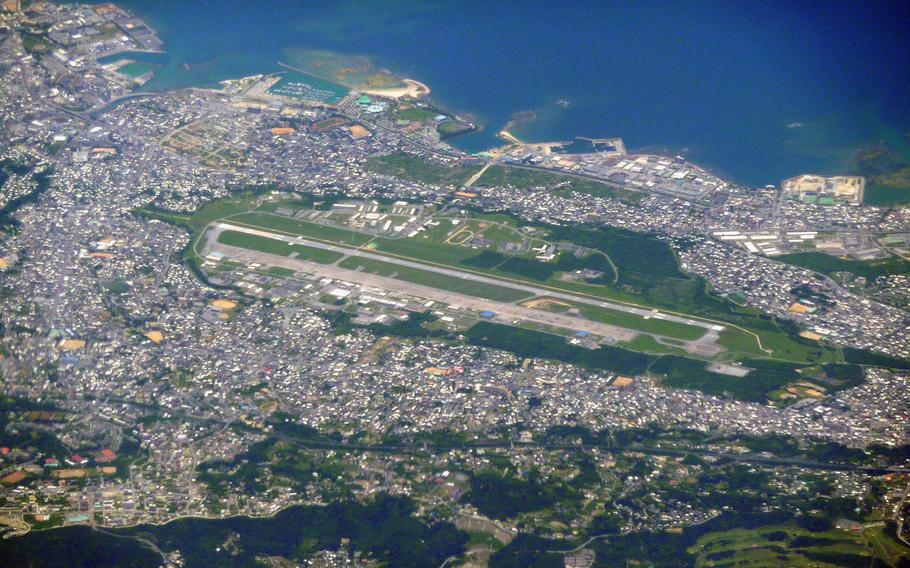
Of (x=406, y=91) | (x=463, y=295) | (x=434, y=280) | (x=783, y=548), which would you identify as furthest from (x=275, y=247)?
(x=783, y=548)

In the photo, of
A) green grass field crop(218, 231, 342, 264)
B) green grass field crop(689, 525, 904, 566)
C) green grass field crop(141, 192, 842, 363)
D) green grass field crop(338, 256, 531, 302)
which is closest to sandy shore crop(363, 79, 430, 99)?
green grass field crop(141, 192, 842, 363)

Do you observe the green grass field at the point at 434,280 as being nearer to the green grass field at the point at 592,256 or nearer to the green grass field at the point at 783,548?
the green grass field at the point at 592,256

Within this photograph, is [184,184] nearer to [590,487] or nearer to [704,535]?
[590,487]

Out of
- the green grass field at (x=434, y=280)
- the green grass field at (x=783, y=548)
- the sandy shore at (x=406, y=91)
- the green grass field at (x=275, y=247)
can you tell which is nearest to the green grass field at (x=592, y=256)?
the green grass field at (x=434, y=280)

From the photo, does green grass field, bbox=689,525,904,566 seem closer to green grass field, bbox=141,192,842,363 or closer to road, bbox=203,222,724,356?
green grass field, bbox=141,192,842,363

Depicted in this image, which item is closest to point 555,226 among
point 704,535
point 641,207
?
point 641,207
